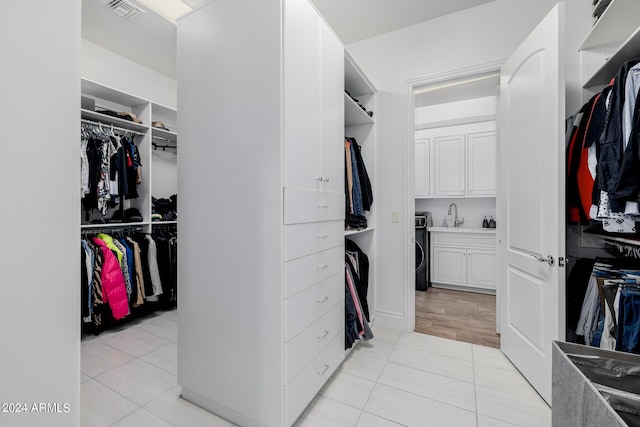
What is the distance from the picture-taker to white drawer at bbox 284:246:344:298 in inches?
51.2

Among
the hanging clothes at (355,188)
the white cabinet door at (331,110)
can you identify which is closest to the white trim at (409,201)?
the hanging clothes at (355,188)

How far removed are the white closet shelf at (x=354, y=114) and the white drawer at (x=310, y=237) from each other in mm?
993

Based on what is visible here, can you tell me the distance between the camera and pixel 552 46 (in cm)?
156

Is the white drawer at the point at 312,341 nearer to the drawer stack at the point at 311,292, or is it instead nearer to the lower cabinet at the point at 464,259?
the drawer stack at the point at 311,292

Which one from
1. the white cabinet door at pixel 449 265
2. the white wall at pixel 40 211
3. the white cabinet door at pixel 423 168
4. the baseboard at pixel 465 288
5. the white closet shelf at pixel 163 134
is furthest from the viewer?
the white cabinet door at pixel 423 168

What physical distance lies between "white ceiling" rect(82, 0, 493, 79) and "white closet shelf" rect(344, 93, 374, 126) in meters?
0.88

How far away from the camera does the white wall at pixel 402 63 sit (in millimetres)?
2260

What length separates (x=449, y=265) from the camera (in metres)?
3.99

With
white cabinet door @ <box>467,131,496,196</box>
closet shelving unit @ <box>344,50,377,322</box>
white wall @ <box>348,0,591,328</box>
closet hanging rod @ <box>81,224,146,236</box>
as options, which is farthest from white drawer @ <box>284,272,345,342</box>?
white cabinet door @ <box>467,131,496,196</box>

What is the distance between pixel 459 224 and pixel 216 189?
400 centimetres

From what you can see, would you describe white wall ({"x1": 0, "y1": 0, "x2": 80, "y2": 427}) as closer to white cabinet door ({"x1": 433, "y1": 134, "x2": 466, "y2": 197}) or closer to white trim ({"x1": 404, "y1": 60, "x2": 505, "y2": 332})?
white trim ({"x1": 404, "y1": 60, "x2": 505, "y2": 332})

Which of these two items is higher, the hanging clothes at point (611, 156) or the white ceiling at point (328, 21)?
the white ceiling at point (328, 21)

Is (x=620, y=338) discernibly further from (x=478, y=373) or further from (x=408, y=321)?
(x=408, y=321)

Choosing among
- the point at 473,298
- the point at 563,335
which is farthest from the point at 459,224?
the point at 563,335
